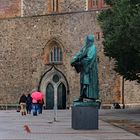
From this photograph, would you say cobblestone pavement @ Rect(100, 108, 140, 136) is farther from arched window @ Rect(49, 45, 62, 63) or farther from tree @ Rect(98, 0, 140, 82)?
arched window @ Rect(49, 45, 62, 63)

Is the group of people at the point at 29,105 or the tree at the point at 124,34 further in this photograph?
the group of people at the point at 29,105

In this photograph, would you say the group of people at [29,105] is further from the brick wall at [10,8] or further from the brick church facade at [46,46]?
the brick wall at [10,8]

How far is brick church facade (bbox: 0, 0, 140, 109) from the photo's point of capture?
162 feet

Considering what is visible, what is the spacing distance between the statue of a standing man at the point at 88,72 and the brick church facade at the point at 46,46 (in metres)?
26.6

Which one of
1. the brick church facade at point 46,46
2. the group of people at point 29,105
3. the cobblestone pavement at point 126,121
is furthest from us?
the brick church facade at point 46,46

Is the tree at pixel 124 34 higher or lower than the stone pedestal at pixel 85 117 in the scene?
higher

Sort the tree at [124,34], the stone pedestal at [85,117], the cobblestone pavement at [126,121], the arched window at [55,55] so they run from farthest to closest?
the arched window at [55,55] < the tree at [124,34] < the cobblestone pavement at [126,121] < the stone pedestal at [85,117]

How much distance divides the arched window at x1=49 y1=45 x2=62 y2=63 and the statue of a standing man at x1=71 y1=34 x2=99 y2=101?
97.8ft

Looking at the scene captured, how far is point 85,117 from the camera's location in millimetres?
20578

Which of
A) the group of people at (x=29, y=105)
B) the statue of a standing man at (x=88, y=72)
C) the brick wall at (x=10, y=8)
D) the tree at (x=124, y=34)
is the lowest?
the group of people at (x=29, y=105)

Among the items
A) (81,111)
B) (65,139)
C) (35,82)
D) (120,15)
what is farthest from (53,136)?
(35,82)

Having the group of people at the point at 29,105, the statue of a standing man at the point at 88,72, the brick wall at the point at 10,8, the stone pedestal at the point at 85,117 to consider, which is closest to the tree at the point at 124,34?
the group of people at the point at 29,105

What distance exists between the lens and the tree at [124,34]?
2850 centimetres

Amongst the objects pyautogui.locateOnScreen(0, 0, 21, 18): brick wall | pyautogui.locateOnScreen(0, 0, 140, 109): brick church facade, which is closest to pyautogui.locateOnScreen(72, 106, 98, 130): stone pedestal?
pyautogui.locateOnScreen(0, 0, 140, 109): brick church facade
